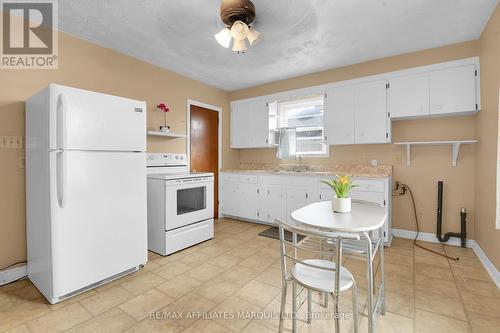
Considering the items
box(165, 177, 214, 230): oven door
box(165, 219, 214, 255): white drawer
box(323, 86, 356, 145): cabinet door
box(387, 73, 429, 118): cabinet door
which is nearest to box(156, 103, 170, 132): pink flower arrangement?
box(165, 177, 214, 230): oven door

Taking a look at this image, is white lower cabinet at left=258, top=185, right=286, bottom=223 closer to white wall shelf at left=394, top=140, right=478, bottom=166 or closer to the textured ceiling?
white wall shelf at left=394, top=140, right=478, bottom=166

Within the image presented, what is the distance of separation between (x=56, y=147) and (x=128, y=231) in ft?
3.16

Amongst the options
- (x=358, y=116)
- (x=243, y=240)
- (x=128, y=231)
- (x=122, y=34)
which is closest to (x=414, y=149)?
(x=358, y=116)

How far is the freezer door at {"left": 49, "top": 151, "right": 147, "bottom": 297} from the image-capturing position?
192 centimetres

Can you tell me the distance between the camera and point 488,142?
2.51 m

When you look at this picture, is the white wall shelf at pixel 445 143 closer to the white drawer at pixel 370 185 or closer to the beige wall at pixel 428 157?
the beige wall at pixel 428 157

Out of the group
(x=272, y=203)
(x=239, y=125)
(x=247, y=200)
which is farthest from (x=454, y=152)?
(x=239, y=125)

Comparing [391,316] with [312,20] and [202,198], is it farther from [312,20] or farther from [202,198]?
[312,20]

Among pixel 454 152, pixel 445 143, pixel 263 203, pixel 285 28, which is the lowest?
pixel 263 203

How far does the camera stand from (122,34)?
2.75m

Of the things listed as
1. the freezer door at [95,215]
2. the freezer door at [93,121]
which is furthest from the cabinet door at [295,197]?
the freezer door at [93,121]

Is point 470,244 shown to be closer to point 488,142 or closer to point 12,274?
point 488,142

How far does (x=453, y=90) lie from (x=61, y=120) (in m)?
4.08

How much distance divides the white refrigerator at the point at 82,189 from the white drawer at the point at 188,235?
41 centimetres
